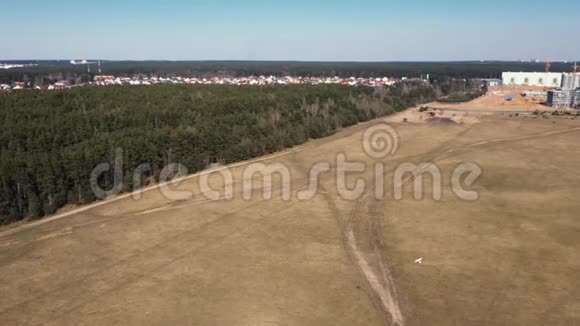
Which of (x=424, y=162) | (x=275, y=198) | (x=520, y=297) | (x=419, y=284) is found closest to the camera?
(x=520, y=297)

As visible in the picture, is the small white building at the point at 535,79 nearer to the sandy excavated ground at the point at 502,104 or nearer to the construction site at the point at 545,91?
the construction site at the point at 545,91

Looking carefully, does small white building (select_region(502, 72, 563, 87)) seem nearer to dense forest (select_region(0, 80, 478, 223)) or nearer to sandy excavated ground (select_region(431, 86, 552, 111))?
sandy excavated ground (select_region(431, 86, 552, 111))

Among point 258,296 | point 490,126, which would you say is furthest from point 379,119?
point 258,296

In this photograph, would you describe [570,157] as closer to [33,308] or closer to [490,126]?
[490,126]

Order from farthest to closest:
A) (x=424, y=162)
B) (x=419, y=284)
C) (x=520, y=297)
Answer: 1. (x=424, y=162)
2. (x=419, y=284)
3. (x=520, y=297)

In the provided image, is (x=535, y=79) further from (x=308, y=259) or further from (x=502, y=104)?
(x=308, y=259)

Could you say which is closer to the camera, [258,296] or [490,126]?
[258,296]

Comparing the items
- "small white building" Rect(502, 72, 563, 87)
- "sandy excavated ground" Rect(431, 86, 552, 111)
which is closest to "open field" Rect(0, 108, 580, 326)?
"sandy excavated ground" Rect(431, 86, 552, 111)

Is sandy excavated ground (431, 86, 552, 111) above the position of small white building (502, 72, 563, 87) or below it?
below
